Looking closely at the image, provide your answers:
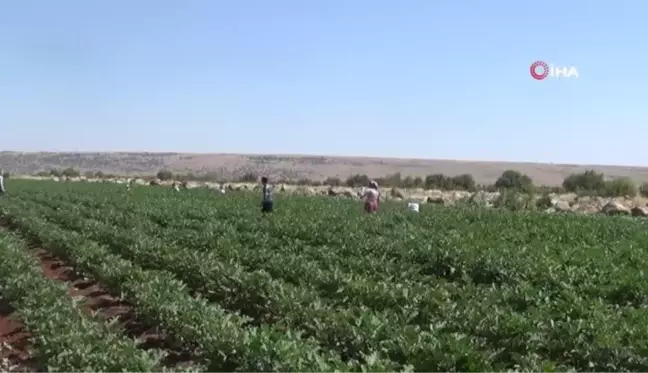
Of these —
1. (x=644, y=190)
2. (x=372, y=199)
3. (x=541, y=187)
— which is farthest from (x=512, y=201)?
(x=541, y=187)

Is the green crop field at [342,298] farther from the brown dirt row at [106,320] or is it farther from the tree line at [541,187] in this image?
the tree line at [541,187]

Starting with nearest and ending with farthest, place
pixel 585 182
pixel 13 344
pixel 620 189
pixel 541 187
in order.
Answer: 1. pixel 13 344
2. pixel 620 189
3. pixel 541 187
4. pixel 585 182

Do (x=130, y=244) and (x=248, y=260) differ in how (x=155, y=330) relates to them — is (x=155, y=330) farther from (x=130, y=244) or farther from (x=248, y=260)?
(x=130, y=244)

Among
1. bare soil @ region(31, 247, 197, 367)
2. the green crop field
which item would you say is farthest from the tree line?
bare soil @ region(31, 247, 197, 367)

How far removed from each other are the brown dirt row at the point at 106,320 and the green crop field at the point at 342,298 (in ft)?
0.13

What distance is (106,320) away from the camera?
9430mm

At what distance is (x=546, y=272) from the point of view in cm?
1104

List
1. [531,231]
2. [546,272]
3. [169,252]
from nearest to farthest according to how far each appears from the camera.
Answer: [546,272], [169,252], [531,231]

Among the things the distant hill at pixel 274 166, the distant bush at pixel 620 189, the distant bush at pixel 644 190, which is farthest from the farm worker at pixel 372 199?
the distant hill at pixel 274 166

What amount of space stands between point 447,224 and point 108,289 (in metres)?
9.96

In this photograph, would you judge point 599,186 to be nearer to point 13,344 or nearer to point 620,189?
point 620,189

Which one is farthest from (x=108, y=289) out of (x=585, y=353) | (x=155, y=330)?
(x=585, y=353)

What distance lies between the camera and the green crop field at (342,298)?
6645mm

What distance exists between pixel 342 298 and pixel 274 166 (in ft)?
406
